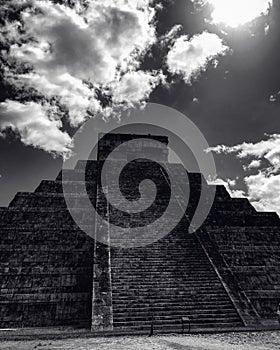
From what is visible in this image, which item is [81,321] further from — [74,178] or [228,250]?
[74,178]

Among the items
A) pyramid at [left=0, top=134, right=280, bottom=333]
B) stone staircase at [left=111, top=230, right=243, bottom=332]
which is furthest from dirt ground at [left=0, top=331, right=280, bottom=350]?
stone staircase at [left=111, top=230, right=243, bottom=332]

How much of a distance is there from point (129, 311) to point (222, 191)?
47.7ft

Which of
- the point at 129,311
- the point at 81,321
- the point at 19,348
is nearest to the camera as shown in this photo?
the point at 19,348

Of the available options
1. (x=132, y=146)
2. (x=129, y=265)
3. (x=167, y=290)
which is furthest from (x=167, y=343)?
(x=132, y=146)

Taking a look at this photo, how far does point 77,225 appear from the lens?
16.0m

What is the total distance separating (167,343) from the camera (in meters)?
7.81

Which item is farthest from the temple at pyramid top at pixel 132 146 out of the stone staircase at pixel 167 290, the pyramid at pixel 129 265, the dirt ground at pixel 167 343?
the dirt ground at pixel 167 343

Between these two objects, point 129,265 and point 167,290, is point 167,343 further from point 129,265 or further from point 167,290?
point 129,265

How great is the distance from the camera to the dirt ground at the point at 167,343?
7.37m

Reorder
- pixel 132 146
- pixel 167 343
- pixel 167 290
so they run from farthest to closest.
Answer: pixel 132 146 < pixel 167 290 < pixel 167 343

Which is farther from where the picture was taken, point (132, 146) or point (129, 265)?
point (132, 146)

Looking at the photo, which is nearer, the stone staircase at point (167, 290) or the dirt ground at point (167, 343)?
the dirt ground at point (167, 343)

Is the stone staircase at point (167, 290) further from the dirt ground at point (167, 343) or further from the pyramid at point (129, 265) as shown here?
the dirt ground at point (167, 343)

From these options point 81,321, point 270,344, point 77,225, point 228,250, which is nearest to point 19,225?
point 77,225
